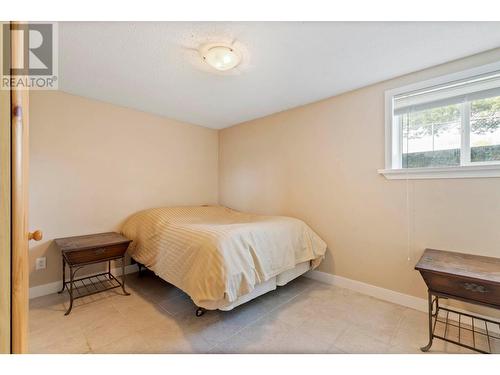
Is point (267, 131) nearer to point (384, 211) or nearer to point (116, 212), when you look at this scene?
point (384, 211)

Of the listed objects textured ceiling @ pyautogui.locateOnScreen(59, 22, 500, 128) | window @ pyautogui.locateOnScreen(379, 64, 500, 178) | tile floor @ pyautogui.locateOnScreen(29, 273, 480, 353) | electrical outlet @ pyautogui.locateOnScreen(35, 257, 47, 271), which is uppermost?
textured ceiling @ pyautogui.locateOnScreen(59, 22, 500, 128)

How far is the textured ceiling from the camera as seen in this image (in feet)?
4.72

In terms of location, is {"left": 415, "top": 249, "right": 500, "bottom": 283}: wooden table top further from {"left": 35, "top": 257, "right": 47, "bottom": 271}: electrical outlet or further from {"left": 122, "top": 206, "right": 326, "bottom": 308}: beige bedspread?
{"left": 35, "top": 257, "right": 47, "bottom": 271}: electrical outlet

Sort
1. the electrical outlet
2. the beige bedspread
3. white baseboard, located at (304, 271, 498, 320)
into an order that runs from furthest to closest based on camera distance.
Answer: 1. the electrical outlet
2. white baseboard, located at (304, 271, 498, 320)
3. the beige bedspread

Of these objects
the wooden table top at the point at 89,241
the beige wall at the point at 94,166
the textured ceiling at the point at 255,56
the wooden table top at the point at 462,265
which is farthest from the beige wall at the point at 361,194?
the wooden table top at the point at 89,241

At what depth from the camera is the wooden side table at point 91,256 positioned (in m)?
1.97

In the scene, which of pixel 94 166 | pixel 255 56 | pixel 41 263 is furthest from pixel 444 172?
pixel 41 263

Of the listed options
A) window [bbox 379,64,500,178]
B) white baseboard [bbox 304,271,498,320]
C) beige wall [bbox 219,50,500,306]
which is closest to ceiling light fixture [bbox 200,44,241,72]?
beige wall [bbox 219,50,500,306]

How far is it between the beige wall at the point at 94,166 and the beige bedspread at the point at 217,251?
418 mm

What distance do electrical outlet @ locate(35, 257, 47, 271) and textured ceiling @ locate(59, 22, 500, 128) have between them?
5.89 feet

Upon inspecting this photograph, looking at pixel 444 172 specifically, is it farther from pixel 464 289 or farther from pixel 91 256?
pixel 91 256

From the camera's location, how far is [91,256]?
2.06m

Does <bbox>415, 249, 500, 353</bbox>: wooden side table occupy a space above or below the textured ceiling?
below

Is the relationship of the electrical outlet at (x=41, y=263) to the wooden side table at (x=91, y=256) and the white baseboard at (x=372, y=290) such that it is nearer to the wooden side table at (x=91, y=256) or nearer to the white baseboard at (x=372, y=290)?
the wooden side table at (x=91, y=256)
